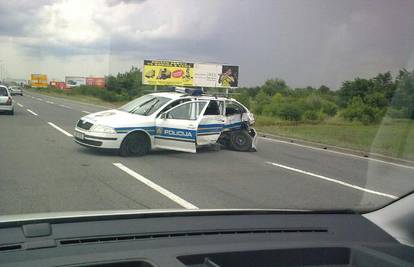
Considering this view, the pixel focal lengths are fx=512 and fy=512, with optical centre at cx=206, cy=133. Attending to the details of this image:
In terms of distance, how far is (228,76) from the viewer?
50.4 metres

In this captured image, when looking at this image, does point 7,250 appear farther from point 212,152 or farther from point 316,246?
point 212,152

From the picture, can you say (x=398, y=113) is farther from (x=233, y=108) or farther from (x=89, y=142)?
(x=89, y=142)

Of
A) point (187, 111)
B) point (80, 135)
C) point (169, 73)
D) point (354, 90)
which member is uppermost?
point (169, 73)

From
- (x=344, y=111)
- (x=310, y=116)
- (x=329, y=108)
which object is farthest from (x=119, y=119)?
(x=329, y=108)

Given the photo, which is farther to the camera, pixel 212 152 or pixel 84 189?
pixel 212 152

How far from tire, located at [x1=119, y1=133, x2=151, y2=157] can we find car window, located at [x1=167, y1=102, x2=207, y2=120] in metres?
0.86

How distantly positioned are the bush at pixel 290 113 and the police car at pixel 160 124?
2379cm

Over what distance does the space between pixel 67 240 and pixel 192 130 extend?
10589mm

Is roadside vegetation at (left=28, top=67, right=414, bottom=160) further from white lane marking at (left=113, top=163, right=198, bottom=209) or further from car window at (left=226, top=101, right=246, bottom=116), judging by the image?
white lane marking at (left=113, top=163, right=198, bottom=209)

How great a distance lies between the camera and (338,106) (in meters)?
45.5

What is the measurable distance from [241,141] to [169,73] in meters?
36.1

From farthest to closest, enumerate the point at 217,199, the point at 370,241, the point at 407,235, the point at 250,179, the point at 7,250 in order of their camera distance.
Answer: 1. the point at 250,179
2. the point at 217,199
3. the point at 407,235
4. the point at 370,241
5. the point at 7,250

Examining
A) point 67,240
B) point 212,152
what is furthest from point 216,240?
point 212,152

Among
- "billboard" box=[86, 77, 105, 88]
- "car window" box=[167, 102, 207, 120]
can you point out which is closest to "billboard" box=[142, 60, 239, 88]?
"car window" box=[167, 102, 207, 120]
